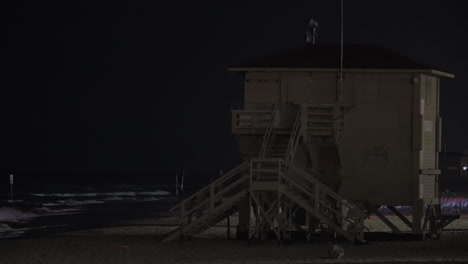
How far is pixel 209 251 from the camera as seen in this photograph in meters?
30.1

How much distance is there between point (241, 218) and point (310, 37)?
338 inches

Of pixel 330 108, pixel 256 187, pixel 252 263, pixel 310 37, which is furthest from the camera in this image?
pixel 310 37

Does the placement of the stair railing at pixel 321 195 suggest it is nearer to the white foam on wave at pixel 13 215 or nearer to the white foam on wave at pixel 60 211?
the white foam on wave at pixel 13 215

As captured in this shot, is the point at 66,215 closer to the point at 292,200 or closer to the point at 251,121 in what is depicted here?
the point at 251,121

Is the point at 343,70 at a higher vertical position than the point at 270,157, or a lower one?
higher

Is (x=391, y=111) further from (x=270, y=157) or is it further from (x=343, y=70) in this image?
(x=270, y=157)

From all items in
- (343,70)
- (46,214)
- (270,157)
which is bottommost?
(46,214)

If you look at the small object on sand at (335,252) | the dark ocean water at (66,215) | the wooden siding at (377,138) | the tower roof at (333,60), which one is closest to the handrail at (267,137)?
the tower roof at (333,60)

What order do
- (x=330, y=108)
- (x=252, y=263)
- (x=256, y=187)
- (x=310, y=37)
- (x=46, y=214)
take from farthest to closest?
(x=46, y=214)
(x=310, y=37)
(x=330, y=108)
(x=256, y=187)
(x=252, y=263)

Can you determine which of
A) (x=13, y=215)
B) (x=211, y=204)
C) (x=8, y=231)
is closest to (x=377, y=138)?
(x=211, y=204)

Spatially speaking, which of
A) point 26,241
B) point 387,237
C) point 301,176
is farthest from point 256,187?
point 26,241

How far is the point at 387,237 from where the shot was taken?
35.1 m

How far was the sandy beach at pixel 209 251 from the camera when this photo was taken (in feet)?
92.1

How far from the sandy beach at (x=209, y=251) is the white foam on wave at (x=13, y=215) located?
2195 cm
